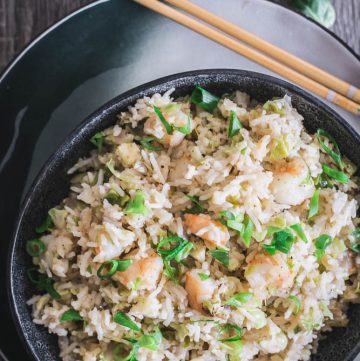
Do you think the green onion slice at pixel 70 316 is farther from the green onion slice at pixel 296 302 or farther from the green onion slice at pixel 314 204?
the green onion slice at pixel 314 204

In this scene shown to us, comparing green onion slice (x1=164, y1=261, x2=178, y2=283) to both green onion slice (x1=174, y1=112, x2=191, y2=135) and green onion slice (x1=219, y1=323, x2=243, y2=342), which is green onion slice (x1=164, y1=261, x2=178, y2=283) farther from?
green onion slice (x1=174, y1=112, x2=191, y2=135)

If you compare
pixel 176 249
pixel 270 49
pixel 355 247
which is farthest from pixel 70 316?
pixel 270 49

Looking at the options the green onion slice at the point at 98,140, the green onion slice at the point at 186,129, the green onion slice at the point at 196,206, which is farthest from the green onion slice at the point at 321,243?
the green onion slice at the point at 98,140

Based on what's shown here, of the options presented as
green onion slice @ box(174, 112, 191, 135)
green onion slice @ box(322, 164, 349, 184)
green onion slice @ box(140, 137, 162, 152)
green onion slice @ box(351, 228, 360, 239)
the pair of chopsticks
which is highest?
the pair of chopsticks

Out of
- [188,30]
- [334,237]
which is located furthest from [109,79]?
[334,237]

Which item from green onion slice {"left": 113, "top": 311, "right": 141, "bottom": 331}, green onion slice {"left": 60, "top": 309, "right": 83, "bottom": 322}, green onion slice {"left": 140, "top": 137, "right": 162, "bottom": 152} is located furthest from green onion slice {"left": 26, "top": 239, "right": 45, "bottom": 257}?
green onion slice {"left": 140, "top": 137, "right": 162, "bottom": 152}

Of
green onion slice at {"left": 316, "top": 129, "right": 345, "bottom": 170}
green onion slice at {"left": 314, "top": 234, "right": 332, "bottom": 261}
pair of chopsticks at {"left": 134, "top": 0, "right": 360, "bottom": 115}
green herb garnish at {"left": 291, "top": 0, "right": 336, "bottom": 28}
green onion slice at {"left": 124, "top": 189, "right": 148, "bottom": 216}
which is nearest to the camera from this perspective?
green onion slice at {"left": 124, "top": 189, "right": 148, "bottom": 216}
